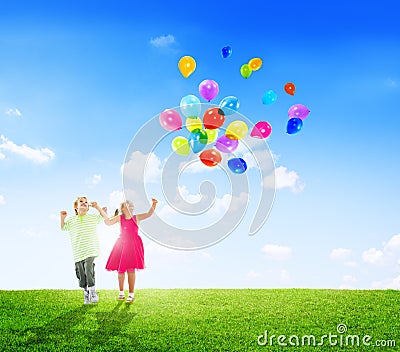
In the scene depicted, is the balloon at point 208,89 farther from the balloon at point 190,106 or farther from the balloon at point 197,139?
the balloon at point 197,139

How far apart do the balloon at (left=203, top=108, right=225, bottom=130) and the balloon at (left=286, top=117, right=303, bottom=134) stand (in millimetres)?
861

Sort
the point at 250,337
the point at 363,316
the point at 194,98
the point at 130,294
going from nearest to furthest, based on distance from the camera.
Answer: the point at 250,337
the point at 363,316
the point at 130,294
the point at 194,98

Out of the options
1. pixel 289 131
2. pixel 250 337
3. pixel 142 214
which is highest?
pixel 289 131

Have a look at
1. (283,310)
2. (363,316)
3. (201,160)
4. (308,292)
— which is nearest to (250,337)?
(283,310)

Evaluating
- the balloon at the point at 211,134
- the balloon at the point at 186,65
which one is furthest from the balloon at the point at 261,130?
the balloon at the point at 186,65

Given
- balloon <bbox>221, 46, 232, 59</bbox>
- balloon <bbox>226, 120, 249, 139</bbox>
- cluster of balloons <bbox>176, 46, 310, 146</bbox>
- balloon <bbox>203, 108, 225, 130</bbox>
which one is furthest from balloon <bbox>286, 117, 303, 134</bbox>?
balloon <bbox>221, 46, 232, 59</bbox>

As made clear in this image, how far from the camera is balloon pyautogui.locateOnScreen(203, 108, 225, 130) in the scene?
19.7 feet

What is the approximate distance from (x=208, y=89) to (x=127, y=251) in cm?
211

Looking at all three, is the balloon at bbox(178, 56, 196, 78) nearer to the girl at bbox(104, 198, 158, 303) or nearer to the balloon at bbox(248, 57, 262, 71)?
the balloon at bbox(248, 57, 262, 71)

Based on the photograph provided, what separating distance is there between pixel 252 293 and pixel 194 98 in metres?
2.37

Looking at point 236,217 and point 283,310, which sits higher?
point 236,217

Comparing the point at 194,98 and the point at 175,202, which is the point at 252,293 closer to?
the point at 175,202

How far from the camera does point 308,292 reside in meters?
6.19

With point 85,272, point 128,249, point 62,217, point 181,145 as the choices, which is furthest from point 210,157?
point 85,272
